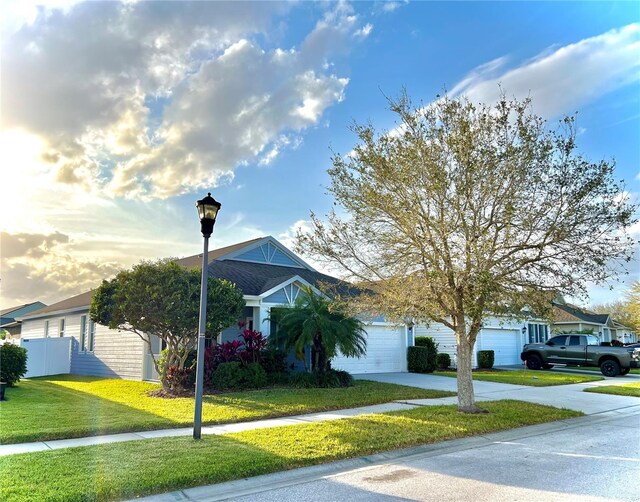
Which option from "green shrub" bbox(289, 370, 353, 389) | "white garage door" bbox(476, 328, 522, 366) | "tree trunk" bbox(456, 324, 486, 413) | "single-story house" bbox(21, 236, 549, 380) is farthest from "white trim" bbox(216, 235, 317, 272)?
"tree trunk" bbox(456, 324, 486, 413)

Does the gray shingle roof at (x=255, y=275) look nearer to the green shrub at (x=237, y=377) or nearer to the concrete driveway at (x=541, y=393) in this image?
the green shrub at (x=237, y=377)

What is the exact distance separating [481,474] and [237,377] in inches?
349

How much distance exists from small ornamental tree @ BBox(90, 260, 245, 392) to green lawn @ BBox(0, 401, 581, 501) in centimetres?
532

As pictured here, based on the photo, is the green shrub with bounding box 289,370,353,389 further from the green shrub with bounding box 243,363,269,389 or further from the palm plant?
the green shrub with bounding box 243,363,269,389

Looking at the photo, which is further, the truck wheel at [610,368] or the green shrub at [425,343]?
the green shrub at [425,343]

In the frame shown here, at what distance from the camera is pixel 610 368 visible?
2241cm

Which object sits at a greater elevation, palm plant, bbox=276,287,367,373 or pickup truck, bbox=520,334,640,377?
palm plant, bbox=276,287,367,373

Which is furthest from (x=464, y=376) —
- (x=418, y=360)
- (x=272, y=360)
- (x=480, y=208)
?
(x=418, y=360)

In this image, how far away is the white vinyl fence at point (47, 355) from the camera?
68.8 feet

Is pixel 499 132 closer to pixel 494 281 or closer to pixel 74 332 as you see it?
pixel 494 281

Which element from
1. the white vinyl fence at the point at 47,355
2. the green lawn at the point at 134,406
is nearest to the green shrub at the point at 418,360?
the green lawn at the point at 134,406

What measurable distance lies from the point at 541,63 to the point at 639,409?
29.1ft

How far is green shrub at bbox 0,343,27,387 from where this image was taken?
49.6 ft

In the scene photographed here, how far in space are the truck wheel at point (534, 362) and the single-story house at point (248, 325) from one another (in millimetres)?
2286
